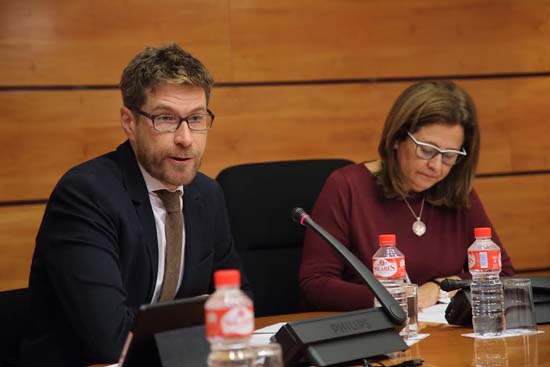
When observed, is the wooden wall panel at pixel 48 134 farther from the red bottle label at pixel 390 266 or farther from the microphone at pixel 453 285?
the microphone at pixel 453 285

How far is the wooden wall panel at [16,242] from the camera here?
12.4ft

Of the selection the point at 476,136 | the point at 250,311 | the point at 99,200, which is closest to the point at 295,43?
the point at 476,136

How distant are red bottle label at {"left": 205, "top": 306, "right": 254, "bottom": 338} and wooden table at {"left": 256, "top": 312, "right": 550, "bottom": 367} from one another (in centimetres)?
73

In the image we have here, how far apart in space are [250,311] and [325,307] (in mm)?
1694

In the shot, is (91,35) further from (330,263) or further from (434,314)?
(434,314)

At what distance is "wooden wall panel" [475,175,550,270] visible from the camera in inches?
180

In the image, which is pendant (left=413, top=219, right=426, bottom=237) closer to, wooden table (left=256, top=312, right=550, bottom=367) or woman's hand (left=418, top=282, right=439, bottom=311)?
woman's hand (left=418, top=282, right=439, bottom=311)

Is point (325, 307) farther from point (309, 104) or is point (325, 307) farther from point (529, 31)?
point (529, 31)

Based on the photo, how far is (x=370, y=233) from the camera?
3.34 metres

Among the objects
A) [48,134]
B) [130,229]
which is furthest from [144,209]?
[48,134]

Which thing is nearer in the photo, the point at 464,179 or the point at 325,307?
the point at 325,307

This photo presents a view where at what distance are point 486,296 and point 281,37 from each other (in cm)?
203

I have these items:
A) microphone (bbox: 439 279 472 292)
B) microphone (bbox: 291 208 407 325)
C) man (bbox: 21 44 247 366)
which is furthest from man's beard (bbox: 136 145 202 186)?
microphone (bbox: 439 279 472 292)

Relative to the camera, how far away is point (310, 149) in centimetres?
424
